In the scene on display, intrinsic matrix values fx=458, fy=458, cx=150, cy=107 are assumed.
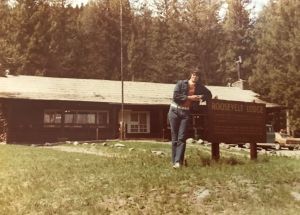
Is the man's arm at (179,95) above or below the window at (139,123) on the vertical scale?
above

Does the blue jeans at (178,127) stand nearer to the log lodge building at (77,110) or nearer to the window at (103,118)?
the log lodge building at (77,110)

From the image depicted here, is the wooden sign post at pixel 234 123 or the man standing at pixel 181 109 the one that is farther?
the wooden sign post at pixel 234 123

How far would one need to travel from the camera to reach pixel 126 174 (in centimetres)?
834

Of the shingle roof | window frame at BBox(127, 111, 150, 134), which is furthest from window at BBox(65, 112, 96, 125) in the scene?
window frame at BBox(127, 111, 150, 134)

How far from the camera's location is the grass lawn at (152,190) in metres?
6.33

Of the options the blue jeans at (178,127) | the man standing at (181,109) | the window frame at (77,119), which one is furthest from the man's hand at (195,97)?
the window frame at (77,119)

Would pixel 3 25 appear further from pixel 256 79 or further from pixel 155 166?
pixel 155 166

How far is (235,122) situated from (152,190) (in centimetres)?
439

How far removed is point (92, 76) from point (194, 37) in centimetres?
1428

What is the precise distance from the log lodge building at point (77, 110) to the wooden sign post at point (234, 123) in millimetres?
15359

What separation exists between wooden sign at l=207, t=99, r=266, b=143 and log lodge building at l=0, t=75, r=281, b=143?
15.4m

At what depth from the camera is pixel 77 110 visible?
30297 millimetres

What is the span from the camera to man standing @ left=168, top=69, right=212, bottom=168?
9.33 m

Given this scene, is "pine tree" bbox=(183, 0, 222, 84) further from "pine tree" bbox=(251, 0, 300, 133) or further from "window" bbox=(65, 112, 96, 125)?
"window" bbox=(65, 112, 96, 125)
